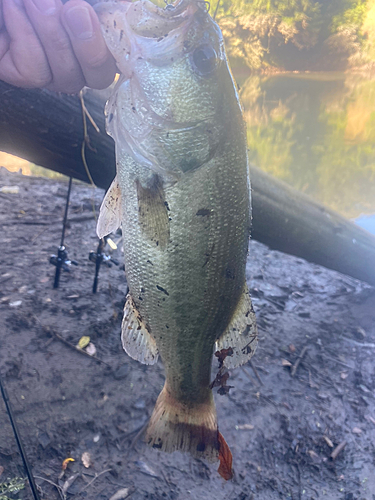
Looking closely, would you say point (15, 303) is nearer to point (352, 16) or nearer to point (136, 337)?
point (136, 337)

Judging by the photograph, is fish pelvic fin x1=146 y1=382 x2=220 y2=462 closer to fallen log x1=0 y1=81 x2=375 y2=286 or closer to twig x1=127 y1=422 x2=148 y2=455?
twig x1=127 y1=422 x2=148 y2=455

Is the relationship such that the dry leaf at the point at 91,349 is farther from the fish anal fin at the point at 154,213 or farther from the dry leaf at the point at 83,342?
the fish anal fin at the point at 154,213

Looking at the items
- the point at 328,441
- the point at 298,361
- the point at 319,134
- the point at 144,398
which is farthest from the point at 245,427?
the point at 319,134

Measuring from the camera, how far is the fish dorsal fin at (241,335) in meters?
1.35

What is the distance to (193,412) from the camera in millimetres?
1446

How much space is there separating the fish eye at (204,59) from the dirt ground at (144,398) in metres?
2.02

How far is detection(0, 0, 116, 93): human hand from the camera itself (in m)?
1.05

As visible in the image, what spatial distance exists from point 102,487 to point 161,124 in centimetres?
191

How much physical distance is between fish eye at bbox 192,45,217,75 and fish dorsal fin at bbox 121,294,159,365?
0.93m

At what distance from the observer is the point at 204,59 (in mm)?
1111

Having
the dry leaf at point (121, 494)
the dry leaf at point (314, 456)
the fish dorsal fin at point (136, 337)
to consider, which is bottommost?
the dry leaf at point (121, 494)

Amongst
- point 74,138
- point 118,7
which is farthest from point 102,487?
point 118,7

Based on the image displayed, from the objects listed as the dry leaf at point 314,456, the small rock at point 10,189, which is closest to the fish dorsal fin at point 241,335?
the dry leaf at point 314,456

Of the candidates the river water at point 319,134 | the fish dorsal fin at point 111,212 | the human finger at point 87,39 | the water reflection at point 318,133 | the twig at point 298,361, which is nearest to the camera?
the human finger at point 87,39
